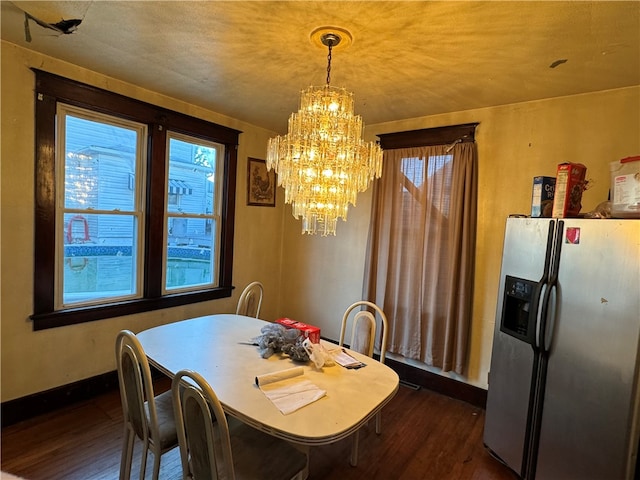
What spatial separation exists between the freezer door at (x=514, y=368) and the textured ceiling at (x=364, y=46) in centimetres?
97

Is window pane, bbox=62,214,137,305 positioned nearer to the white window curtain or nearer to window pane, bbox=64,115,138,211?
window pane, bbox=64,115,138,211

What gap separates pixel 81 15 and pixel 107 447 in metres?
2.50

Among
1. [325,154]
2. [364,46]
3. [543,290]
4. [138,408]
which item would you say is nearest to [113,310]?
[138,408]

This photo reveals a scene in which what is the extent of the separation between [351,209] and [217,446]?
2.55 m

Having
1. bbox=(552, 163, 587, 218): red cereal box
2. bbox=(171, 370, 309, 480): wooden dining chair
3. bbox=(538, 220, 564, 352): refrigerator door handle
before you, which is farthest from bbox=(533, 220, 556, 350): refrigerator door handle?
bbox=(171, 370, 309, 480): wooden dining chair

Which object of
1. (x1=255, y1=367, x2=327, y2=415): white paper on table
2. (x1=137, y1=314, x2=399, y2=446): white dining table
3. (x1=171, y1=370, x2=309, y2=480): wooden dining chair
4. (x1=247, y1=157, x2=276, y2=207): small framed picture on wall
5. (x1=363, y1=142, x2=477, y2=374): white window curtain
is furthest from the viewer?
(x1=247, y1=157, x2=276, y2=207): small framed picture on wall

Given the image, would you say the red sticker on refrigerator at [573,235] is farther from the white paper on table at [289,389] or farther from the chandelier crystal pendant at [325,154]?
the white paper on table at [289,389]

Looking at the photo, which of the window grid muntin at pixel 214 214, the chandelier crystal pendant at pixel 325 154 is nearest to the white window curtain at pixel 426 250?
the chandelier crystal pendant at pixel 325 154

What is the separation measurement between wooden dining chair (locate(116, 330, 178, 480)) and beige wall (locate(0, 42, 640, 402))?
1.20 metres

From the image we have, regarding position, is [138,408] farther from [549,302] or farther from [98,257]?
[549,302]

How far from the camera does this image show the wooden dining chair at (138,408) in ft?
4.87

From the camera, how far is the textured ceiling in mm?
1567

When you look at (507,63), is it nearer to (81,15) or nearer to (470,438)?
(81,15)

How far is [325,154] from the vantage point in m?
1.76
